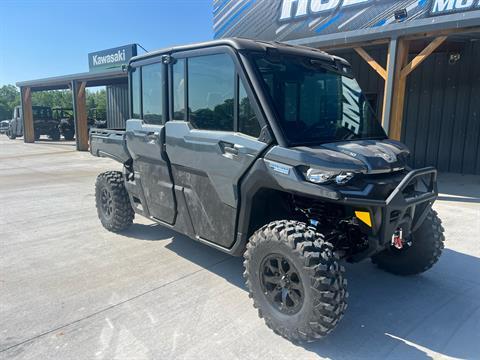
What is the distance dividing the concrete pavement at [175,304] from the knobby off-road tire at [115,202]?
17 centimetres

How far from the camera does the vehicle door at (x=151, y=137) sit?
3.78 meters

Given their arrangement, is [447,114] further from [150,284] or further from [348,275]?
[150,284]

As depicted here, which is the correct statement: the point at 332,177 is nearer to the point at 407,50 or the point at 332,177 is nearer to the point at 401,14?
the point at 407,50

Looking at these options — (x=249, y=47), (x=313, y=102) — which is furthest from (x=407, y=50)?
(x=249, y=47)

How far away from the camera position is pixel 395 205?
2.56 meters

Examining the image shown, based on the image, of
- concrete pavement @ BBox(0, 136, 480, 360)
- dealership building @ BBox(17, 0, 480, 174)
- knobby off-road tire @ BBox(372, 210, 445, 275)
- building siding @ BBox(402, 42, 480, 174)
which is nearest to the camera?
concrete pavement @ BBox(0, 136, 480, 360)

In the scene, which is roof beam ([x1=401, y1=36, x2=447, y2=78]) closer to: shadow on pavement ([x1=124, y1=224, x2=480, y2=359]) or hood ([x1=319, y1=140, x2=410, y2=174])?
shadow on pavement ([x1=124, y1=224, x2=480, y2=359])

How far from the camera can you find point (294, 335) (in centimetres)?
259

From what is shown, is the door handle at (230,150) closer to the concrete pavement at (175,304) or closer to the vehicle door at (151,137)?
the vehicle door at (151,137)

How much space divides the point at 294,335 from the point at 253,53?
214 centimetres

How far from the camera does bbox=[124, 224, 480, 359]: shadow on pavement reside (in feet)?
8.56

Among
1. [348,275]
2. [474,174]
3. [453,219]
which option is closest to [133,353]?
[348,275]

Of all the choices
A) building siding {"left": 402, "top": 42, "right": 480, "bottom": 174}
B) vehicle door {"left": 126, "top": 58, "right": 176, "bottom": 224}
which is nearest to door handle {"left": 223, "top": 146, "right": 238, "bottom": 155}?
vehicle door {"left": 126, "top": 58, "right": 176, "bottom": 224}

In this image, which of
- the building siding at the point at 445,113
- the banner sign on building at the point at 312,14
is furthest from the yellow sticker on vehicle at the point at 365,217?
the building siding at the point at 445,113
